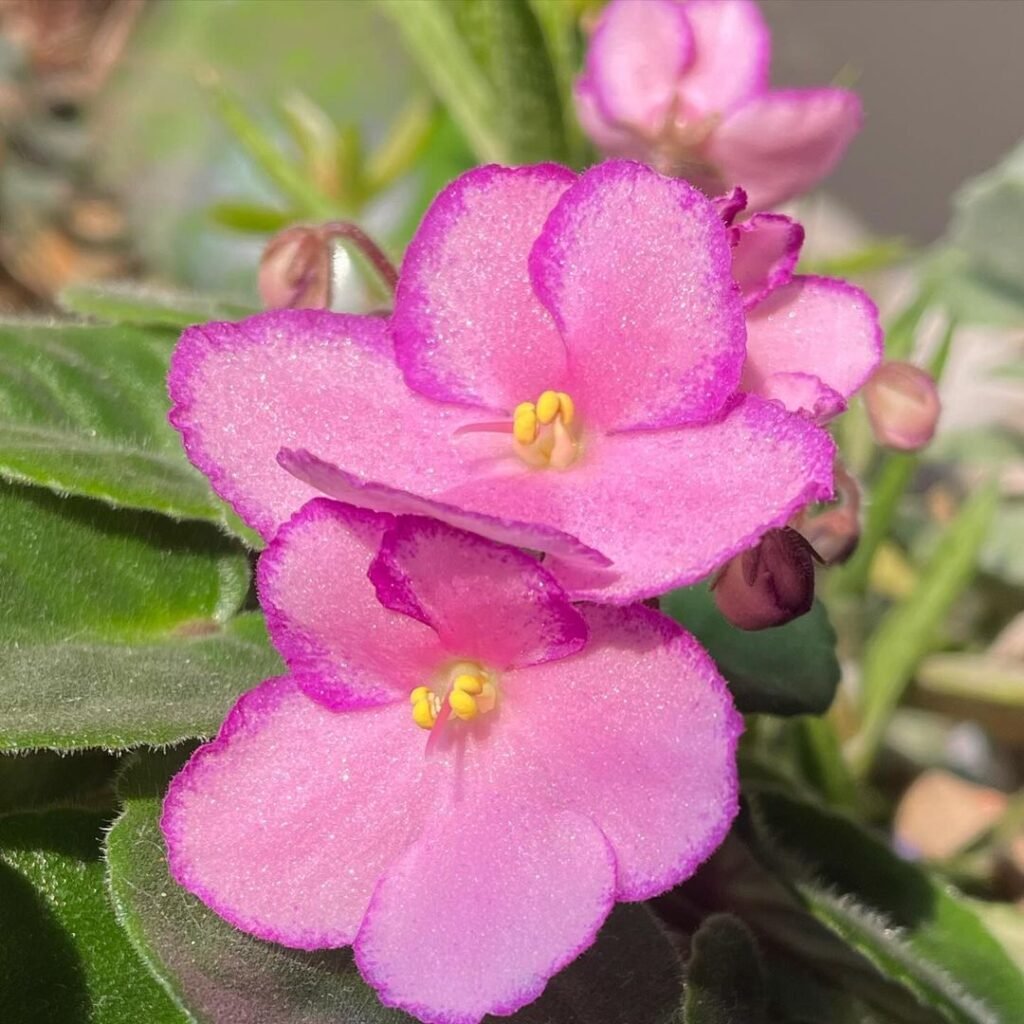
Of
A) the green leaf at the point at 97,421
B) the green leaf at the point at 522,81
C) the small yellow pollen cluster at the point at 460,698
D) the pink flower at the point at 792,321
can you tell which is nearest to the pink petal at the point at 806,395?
the pink flower at the point at 792,321

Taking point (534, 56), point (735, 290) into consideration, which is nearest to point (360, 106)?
Result: point (534, 56)

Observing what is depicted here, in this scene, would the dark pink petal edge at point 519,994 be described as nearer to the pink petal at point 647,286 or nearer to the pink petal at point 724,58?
the pink petal at point 647,286

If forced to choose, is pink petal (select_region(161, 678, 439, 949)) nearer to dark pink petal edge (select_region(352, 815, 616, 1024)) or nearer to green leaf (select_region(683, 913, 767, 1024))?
dark pink petal edge (select_region(352, 815, 616, 1024))

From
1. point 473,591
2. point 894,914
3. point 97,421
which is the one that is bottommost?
point 894,914

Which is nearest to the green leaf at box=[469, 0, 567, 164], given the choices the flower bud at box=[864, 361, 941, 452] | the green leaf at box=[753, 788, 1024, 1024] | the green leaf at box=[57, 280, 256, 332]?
the green leaf at box=[57, 280, 256, 332]

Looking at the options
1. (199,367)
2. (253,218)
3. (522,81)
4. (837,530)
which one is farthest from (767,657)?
(253,218)

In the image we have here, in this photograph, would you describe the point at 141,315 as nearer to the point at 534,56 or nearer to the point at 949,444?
the point at 534,56

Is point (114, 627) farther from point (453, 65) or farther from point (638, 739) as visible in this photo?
point (453, 65)
